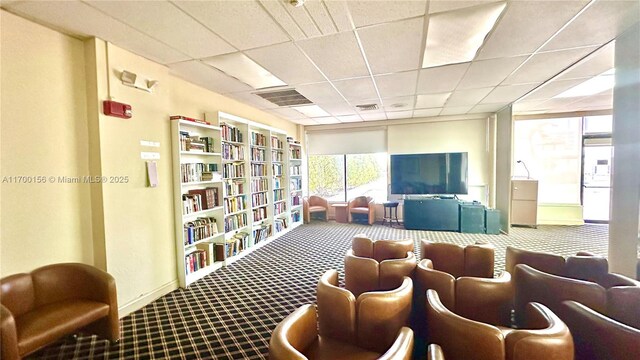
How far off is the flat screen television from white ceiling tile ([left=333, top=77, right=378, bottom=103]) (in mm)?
2384

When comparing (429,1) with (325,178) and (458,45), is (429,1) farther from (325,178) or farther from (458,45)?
(325,178)

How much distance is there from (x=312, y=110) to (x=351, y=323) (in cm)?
459

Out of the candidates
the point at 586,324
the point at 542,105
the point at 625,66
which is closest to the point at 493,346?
the point at 586,324

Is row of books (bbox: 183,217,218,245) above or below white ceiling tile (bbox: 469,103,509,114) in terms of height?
below

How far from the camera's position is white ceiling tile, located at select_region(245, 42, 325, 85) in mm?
2740

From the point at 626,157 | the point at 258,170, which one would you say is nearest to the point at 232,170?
the point at 258,170

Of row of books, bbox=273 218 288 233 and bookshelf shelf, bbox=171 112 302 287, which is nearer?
bookshelf shelf, bbox=171 112 302 287

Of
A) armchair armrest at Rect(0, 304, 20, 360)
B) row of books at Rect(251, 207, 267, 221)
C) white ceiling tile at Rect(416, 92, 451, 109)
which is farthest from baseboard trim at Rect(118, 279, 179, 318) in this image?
white ceiling tile at Rect(416, 92, 451, 109)

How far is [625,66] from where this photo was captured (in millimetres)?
2512

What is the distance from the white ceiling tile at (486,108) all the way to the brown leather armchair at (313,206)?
4238 millimetres

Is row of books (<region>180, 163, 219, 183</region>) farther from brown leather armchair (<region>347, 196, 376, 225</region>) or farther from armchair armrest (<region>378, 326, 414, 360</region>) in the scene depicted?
brown leather armchair (<region>347, 196, 376, 225</region>)

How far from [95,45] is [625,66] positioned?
5.02 meters

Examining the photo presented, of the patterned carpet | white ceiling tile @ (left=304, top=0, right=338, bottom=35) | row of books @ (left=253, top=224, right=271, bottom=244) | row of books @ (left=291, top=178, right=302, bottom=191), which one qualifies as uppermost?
white ceiling tile @ (left=304, top=0, right=338, bottom=35)

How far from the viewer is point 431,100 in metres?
4.91
